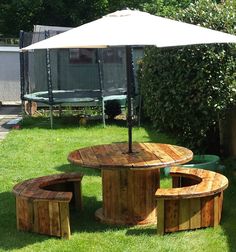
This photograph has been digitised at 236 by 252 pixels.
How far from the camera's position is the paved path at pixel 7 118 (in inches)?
456

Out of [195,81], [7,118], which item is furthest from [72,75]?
[195,81]

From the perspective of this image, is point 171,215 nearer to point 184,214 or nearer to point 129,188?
point 184,214

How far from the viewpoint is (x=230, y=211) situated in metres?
5.26

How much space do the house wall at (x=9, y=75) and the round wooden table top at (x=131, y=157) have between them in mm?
13482

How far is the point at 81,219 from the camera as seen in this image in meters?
5.29

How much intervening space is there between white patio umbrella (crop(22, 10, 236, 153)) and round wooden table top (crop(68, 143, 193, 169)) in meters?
1.11

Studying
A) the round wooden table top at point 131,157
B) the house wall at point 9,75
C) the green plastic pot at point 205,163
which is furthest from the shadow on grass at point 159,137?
the house wall at point 9,75

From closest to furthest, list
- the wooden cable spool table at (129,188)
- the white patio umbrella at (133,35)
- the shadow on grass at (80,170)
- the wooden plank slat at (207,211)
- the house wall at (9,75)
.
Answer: the white patio umbrella at (133,35)
the wooden plank slat at (207,211)
the wooden cable spool table at (129,188)
the shadow on grass at (80,170)
the house wall at (9,75)

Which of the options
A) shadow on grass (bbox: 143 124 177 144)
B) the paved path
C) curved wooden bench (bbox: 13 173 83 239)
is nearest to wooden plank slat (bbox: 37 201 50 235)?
curved wooden bench (bbox: 13 173 83 239)

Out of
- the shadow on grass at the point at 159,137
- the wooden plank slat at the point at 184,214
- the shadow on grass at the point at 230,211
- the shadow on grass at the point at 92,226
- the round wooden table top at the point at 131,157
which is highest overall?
the round wooden table top at the point at 131,157

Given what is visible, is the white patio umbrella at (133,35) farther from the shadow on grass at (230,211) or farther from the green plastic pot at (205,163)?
the green plastic pot at (205,163)

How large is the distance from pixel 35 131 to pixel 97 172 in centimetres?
439

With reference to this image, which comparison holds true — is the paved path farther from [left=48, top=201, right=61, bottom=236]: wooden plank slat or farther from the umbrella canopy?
the umbrella canopy

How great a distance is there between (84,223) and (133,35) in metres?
2.07
